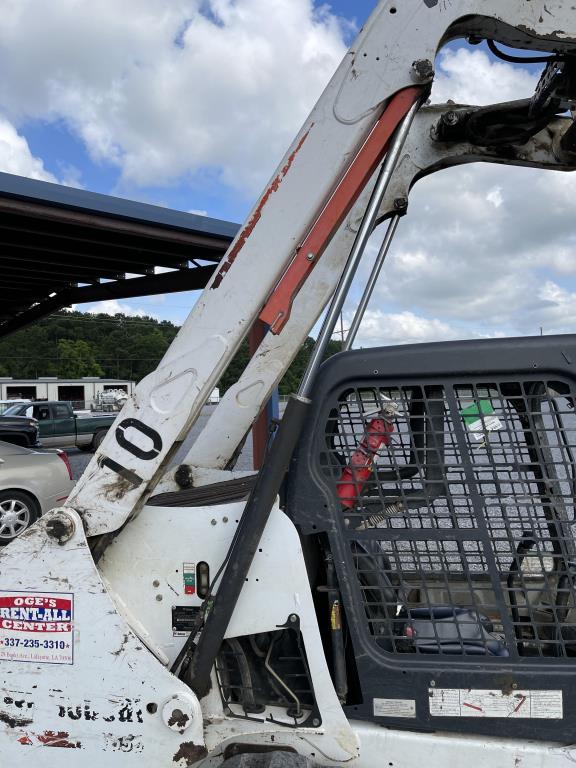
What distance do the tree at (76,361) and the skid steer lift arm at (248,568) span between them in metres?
Answer: 82.9

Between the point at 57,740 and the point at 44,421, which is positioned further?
the point at 44,421

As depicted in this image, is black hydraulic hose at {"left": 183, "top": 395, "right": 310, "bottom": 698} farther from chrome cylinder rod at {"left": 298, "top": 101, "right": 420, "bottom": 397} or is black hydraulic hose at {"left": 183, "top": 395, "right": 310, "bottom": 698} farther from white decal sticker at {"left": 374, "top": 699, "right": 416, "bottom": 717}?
white decal sticker at {"left": 374, "top": 699, "right": 416, "bottom": 717}

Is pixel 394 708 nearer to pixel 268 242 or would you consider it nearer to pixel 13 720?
pixel 13 720

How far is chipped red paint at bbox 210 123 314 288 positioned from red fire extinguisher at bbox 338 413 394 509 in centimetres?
75

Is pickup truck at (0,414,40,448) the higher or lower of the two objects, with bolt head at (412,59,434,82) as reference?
higher

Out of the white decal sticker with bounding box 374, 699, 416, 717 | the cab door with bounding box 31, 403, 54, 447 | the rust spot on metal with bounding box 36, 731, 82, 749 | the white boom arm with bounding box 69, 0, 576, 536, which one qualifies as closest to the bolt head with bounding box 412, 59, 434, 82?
the white boom arm with bounding box 69, 0, 576, 536

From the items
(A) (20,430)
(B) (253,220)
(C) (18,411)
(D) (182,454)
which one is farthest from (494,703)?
(C) (18,411)

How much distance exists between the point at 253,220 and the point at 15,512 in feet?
25.2

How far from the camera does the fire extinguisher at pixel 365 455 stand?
218cm

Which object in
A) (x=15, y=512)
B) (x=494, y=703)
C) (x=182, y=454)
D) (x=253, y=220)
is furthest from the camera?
(x=182, y=454)

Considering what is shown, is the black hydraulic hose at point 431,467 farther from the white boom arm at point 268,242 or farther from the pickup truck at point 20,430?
the pickup truck at point 20,430

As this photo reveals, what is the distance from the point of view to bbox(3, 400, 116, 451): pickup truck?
19.5 metres

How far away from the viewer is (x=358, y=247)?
7.19 ft

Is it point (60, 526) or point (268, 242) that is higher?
point (268, 242)
